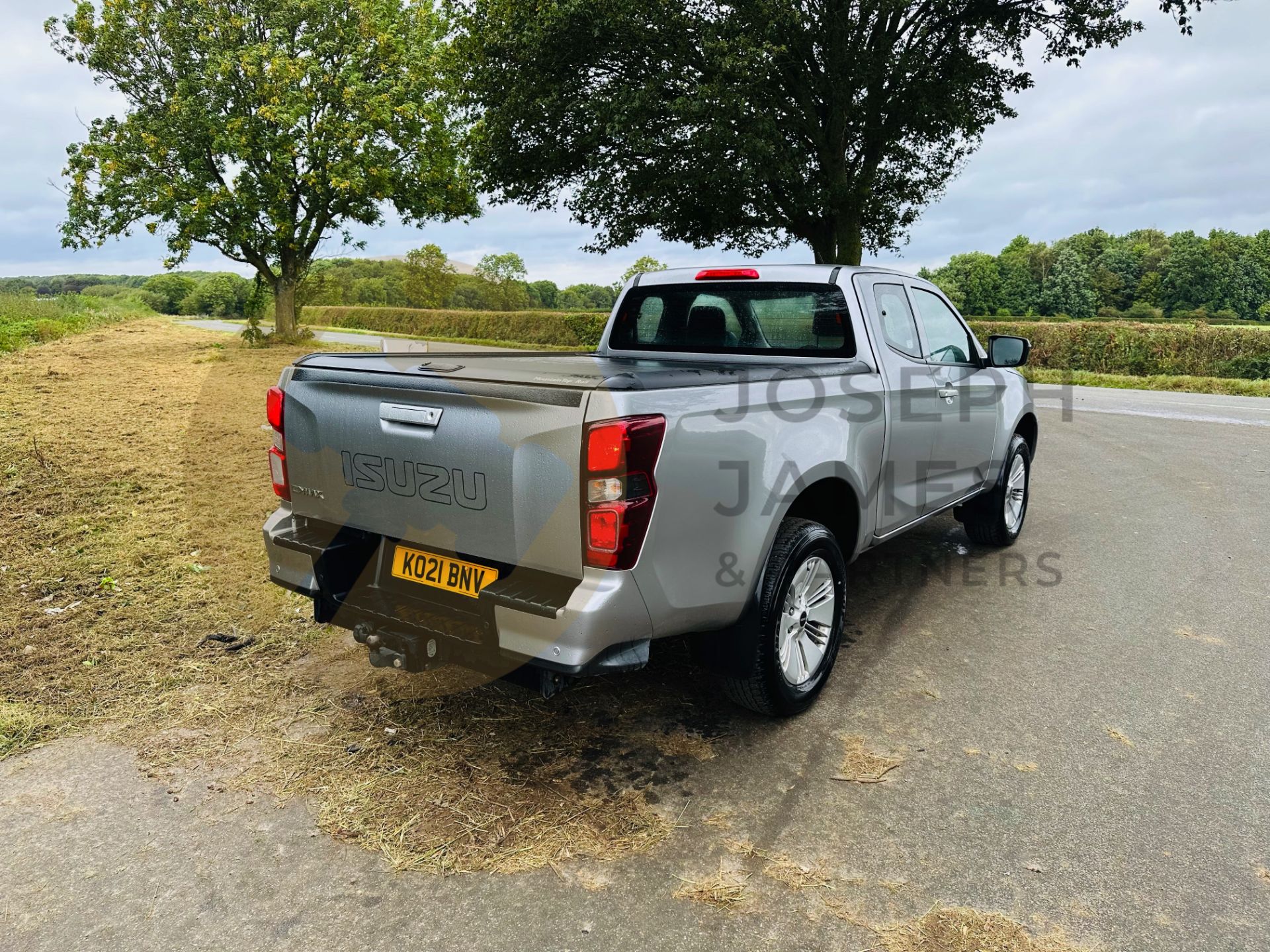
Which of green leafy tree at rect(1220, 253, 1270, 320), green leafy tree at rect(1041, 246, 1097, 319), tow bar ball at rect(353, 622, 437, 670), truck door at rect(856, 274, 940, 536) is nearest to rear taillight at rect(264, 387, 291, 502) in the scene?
tow bar ball at rect(353, 622, 437, 670)

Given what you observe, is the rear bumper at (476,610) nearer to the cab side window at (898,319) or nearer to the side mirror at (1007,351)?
the cab side window at (898,319)

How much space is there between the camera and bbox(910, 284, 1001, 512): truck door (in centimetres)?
497

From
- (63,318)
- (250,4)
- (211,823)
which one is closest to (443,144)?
(250,4)

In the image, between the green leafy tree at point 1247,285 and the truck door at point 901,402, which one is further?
the green leafy tree at point 1247,285

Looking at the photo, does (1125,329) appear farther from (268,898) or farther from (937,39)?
(268,898)

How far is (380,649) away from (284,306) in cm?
2407

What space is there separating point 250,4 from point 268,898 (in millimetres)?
27925

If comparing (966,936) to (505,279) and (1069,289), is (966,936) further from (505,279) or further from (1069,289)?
(1069,289)

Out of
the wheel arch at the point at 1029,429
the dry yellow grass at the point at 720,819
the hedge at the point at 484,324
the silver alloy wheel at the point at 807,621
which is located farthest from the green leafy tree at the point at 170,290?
the dry yellow grass at the point at 720,819

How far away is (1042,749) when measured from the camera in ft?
11.3

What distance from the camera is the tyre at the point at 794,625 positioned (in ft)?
11.0

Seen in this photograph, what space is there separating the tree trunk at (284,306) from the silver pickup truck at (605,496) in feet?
73.9

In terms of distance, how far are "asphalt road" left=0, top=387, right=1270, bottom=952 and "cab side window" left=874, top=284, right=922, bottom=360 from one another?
160 centimetres

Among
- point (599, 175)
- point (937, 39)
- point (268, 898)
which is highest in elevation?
point (937, 39)
